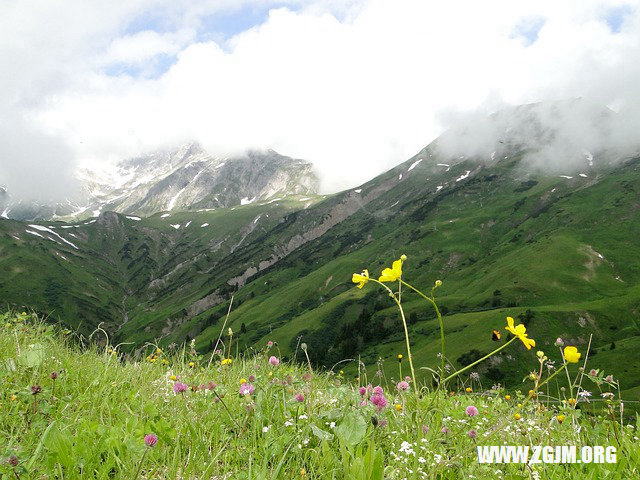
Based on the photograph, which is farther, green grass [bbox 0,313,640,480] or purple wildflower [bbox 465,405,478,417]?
purple wildflower [bbox 465,405,478,417]

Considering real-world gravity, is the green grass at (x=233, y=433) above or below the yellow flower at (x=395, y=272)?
below

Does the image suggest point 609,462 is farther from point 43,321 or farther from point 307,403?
point 43,321

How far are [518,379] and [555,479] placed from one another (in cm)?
20681

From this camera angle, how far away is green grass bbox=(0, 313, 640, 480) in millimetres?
3078

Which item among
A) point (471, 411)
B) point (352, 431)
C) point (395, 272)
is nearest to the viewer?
point (352, 431)

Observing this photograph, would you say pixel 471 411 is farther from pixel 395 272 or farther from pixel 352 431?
pixel 395 272

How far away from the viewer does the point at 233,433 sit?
4.07 meters

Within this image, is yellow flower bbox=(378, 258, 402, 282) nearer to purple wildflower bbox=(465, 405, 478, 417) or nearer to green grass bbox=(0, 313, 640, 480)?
green grass bbox=(0, 313, 640, 480)

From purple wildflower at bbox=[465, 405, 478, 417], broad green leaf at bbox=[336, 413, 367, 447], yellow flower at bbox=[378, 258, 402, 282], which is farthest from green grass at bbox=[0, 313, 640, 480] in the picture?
yellow flower at bbox=[378, 258, 402, 282]

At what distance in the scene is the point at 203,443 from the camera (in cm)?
363

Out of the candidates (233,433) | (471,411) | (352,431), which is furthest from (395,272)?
(233,433)

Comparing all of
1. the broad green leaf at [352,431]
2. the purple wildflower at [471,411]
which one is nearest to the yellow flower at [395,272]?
the broad green leaf at [352,431]

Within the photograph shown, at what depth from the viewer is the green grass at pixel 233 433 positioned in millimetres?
3078

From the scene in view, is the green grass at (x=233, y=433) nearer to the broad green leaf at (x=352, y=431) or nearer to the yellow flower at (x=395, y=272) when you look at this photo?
the broad green leaf at (x=352, y=431)
